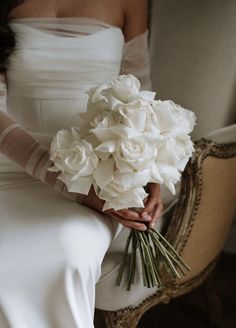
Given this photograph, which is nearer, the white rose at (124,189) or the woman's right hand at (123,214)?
the white rose at (124,189)

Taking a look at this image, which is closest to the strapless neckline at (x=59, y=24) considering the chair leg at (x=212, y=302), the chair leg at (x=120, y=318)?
the chair leg at (x=120, y=318)

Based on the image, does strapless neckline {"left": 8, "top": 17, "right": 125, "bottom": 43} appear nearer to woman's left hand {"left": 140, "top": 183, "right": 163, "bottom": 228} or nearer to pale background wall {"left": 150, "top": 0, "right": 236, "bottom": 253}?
pale background wall {"left": 150, "top": 0, "right": 236, "bottom": 253}

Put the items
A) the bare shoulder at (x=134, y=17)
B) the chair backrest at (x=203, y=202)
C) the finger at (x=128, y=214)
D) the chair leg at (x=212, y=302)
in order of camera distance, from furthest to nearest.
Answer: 1. the chair leg at (x=212, y=302)
2. the bare shoulder at (x=134, y=17)
3. the chair backrest at (x=203, y=202)
4. the finger at (x=128, y=214)

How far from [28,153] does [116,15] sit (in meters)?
0.48

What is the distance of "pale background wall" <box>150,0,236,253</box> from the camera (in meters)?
1.45

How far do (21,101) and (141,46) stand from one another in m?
0.37

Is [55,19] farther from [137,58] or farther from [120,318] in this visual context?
[120,318]

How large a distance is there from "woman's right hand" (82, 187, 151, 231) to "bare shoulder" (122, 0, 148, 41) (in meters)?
0.54

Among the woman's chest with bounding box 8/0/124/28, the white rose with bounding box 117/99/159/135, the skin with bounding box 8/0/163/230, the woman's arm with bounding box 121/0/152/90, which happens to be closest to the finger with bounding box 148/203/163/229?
the skin with bounding box 8/0/163/230

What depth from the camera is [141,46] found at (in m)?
1.39

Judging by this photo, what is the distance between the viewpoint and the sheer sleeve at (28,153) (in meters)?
1.07

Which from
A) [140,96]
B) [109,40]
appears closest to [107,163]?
[140,96]

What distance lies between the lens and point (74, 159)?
924 mm

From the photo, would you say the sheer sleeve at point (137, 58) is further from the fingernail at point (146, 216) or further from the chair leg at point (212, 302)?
the chair leg at point (212, 302)
